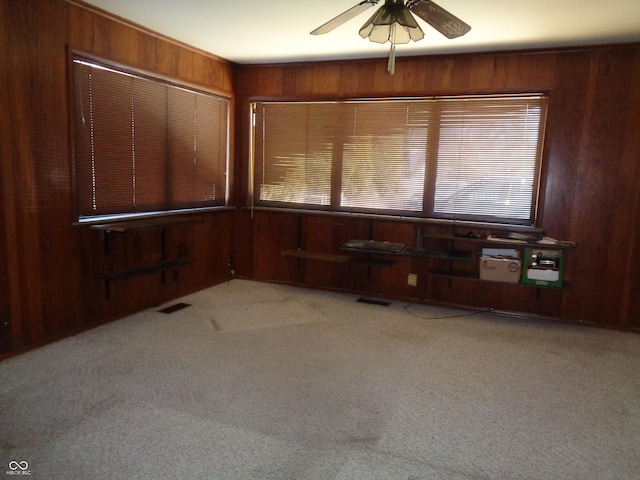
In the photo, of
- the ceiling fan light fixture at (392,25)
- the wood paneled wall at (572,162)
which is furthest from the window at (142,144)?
the ceiling fan light fixture at (392,25)

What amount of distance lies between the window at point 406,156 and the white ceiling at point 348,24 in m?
0.56

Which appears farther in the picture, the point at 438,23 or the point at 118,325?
the point at 118,325

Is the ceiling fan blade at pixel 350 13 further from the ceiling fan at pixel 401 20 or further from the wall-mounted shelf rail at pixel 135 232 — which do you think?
the wall-mounted shelf rail at pixel 135 232

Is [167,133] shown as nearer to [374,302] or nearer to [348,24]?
[348,24]

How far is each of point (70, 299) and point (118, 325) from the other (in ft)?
1.47

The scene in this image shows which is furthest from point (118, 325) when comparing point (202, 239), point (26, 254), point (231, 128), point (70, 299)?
point (231, 128)

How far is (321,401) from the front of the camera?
2564 millimetres

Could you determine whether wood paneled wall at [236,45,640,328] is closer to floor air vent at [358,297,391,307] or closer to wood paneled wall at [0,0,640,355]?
wood paneled wall at [0,0,640,355]

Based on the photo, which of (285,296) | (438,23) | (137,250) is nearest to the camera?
(438,23)

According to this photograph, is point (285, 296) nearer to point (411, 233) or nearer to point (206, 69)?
point (411, 233)

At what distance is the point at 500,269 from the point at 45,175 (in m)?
3.77

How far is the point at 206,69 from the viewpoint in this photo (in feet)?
15.1
